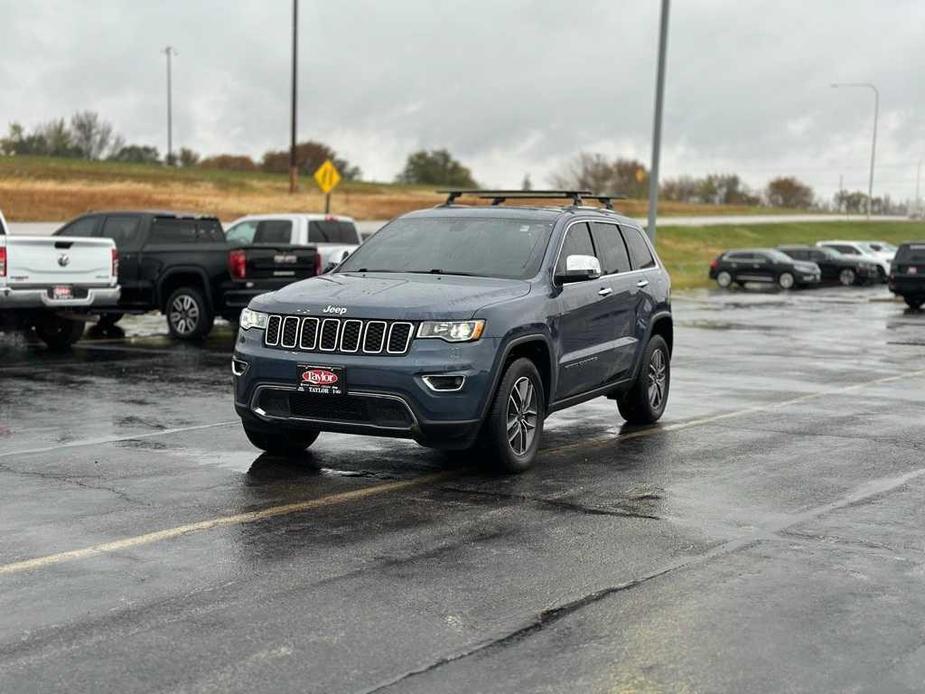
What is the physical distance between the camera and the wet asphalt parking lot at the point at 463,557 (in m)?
5.12

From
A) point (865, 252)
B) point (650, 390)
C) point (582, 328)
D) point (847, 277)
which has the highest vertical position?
point (582, 328)

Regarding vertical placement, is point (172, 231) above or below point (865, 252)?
above

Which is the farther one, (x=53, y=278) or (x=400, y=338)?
(x=53, y=278)

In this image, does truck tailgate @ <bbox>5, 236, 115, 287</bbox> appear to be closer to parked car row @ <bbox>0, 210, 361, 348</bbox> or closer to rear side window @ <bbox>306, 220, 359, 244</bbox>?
parked car row @ <bbox>0, 210, 361, 348</bbox>

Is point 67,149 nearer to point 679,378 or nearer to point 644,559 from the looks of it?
point 679,378

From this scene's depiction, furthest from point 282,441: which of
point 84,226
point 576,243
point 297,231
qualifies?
point 297,231

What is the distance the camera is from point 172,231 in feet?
68.9

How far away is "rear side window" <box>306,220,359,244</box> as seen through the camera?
76.2ft

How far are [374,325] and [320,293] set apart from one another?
0.65m

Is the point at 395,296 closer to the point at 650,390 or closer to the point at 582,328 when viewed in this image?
the point at 582,328

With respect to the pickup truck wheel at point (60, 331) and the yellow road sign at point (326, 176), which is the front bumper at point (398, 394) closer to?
the pickup truck wheel at point (60, 331)

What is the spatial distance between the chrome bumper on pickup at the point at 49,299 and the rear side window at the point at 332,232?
5.66 meters

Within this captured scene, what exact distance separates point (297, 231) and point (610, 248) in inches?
491

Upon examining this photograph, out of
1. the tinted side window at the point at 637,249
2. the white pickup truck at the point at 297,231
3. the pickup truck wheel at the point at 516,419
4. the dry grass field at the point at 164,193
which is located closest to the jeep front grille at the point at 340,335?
the pickup truck wheel at the point at 516,419
